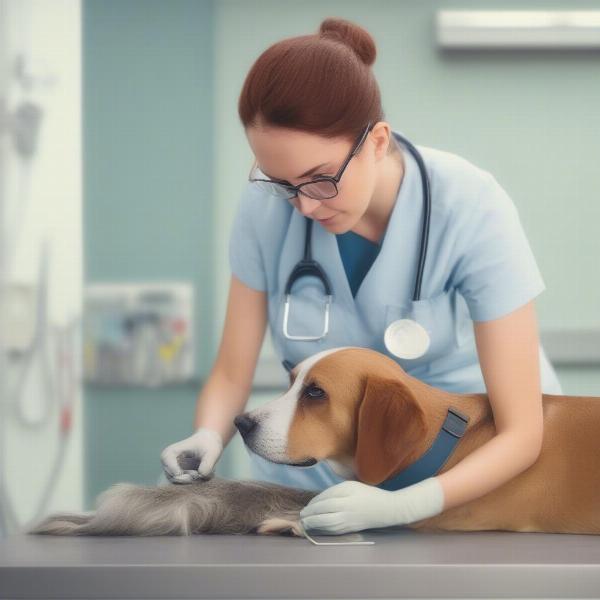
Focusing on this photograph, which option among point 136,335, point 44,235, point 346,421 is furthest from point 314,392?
point 44,235

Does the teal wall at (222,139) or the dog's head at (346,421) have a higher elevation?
the teal wall at (222,139)

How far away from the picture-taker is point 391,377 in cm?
94

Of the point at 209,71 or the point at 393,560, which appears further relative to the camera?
the point at 209,71

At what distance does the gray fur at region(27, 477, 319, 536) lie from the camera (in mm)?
961

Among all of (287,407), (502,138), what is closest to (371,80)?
(287,407)

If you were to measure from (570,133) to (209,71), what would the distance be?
57 centimetres

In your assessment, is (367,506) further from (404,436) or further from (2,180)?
(2,180)

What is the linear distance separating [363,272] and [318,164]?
0.18 metres

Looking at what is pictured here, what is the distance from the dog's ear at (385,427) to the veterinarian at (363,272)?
24mm

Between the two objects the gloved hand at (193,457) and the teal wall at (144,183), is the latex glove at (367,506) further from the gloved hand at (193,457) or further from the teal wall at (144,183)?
the teal wall at (144,183)

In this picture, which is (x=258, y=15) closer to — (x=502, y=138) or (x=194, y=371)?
(x=502, y=138)

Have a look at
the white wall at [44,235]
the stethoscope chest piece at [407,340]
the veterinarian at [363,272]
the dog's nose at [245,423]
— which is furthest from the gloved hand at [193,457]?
the white wall at [44,235]

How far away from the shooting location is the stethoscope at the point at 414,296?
103 centimetres

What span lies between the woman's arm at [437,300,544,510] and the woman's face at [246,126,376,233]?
0.19m
